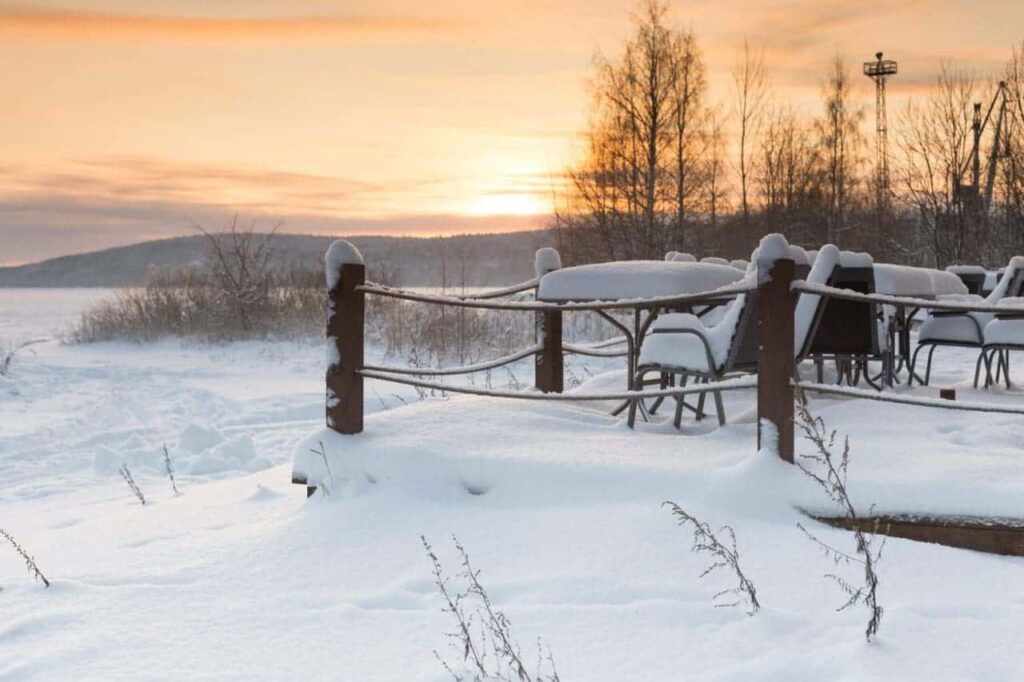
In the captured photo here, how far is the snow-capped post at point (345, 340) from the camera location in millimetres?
5094

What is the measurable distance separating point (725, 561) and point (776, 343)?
1094mm

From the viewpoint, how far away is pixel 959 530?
12.9 feet

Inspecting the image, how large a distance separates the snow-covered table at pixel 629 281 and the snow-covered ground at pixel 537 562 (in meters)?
0.74

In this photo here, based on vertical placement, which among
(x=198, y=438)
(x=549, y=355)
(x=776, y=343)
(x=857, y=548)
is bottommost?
(x=198, y=438)

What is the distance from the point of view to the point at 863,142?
35250mm

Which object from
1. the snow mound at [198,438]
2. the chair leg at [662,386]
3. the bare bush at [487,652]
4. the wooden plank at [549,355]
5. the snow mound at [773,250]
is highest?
the snow mound at [773,250]

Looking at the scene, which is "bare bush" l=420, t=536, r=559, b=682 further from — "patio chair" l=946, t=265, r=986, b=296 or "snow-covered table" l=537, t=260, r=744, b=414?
"patio chair" l=946, t=265, r=986, b=296

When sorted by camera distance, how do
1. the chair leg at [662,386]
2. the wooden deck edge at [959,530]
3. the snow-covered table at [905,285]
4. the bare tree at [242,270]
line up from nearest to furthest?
the wooden deck edge at [959,530] < the chair leg at [662,386] < the snow-covered table at [905,285] < the bare tree at [242,270]

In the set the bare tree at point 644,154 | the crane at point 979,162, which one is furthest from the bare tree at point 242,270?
the crane at point 979,162

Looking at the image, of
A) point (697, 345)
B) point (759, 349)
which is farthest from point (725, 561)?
point (697, 345)

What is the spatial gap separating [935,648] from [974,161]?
89.2 feet

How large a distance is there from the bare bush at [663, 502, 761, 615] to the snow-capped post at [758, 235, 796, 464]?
0.61m

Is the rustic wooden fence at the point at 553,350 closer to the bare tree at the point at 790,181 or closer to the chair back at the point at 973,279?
the chair back at the point at 973,279

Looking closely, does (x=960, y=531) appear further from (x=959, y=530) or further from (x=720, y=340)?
(x=720, y=340)
